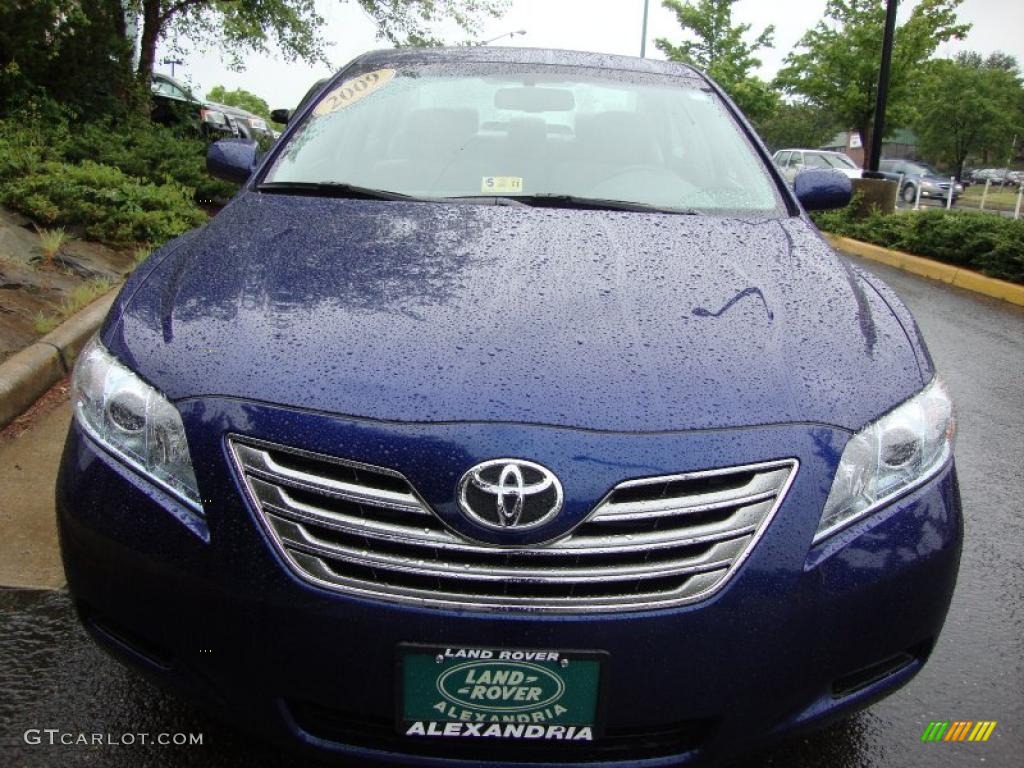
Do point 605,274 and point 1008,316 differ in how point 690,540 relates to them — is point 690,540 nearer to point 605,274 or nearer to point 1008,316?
point 605,274

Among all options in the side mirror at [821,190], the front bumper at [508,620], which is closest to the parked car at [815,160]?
the side mirror at [821,190]

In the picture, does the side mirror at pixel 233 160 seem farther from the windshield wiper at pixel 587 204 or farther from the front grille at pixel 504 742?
the front grille at pixel 504 742

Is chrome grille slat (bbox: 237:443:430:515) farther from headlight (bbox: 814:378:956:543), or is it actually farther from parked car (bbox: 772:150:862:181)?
parked car (bbox: 772:150:862:181)

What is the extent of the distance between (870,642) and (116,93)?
1046 centimetres

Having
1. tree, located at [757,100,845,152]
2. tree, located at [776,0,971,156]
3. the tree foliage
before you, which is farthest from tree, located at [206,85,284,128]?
the tree foliage

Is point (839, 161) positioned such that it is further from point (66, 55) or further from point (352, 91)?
point (352, 91)

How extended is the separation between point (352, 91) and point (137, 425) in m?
1.93

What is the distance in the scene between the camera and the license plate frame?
1467 millimetres

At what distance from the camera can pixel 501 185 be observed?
2.72 metres

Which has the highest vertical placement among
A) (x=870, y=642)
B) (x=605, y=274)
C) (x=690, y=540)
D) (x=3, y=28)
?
(x=3, y=28)

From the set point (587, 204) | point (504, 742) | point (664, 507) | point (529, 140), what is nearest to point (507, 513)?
point (664, 507)

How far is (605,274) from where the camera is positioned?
2.10m

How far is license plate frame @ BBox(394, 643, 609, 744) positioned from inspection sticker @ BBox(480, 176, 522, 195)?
1.56m

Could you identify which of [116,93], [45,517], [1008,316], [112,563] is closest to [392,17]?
[116,93]
